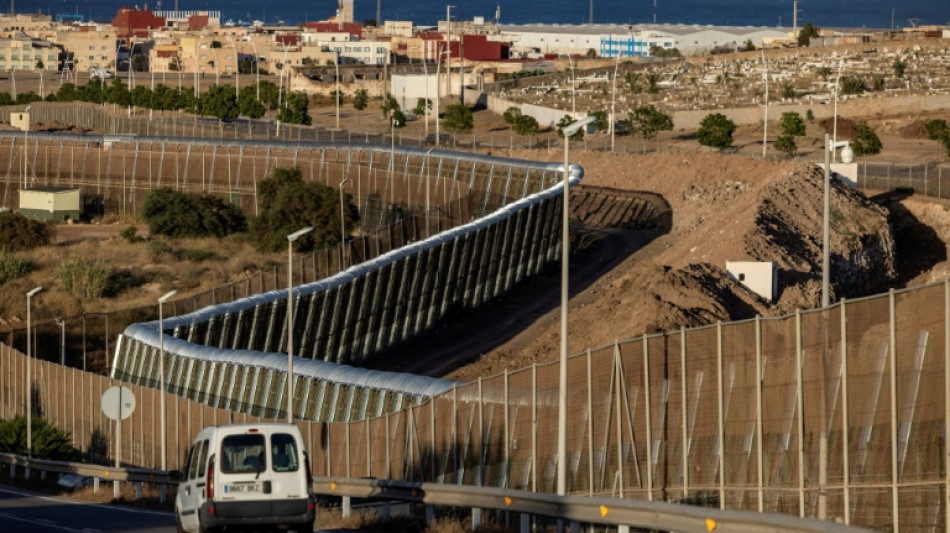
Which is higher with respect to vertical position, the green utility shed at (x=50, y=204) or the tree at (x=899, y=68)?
the tree at (x=899, y=68)

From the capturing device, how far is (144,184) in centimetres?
10000

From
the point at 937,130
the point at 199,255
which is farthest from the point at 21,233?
the point at 937,130

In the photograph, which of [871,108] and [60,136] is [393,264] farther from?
[871,108]

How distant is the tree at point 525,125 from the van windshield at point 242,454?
90.3 meters

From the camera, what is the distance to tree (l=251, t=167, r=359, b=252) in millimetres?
79875

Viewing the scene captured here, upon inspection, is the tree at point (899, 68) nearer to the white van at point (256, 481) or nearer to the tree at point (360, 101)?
the tree at point (360, 101)

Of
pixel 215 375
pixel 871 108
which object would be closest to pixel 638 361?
pixel 215 375

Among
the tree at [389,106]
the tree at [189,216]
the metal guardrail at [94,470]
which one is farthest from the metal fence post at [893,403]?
the tree at [389,106]

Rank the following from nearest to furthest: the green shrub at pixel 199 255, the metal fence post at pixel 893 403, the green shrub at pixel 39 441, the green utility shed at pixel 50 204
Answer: the metal fence post at pixel 893 403 → the green shrub at pixel 39 441 → the green shrub at pixel 199 255 → the green utility shed at pixel 50 204

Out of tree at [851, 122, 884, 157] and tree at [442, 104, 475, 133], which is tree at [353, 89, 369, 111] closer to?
tree at [442, 104, 475, 133]

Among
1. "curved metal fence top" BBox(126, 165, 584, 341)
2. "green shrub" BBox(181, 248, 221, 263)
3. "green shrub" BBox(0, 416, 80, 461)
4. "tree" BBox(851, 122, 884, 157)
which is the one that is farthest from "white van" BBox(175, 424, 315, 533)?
"tree" BBox(851, 122, 884, 157)

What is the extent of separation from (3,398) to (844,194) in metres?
40.1

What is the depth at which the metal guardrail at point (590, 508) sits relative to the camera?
728 inches

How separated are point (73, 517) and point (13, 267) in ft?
157
